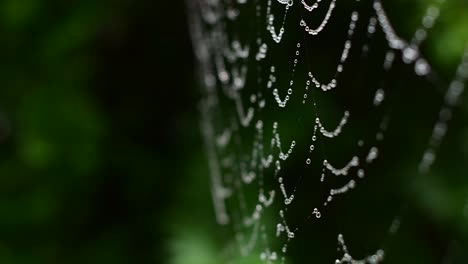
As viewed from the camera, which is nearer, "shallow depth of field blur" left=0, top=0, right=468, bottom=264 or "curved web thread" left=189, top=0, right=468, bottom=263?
"curved web thread" left=189, top=0, right=468, bottom=263

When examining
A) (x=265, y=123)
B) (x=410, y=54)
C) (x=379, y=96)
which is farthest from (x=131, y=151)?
(x=410, y=54)

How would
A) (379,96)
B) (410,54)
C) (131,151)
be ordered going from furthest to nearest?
(131,151), (379,96), (410,54)

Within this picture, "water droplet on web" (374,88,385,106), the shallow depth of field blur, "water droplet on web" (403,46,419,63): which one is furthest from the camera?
the shallow depth of field blur

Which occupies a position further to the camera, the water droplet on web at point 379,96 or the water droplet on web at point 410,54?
the water droplet on web at point 379,96

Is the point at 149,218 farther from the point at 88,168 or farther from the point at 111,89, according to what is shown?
the point at 111,89

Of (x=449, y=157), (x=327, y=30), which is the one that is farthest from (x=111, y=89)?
(x=449, y=157)

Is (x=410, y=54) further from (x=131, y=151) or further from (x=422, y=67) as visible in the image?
(x=131, y=151)
